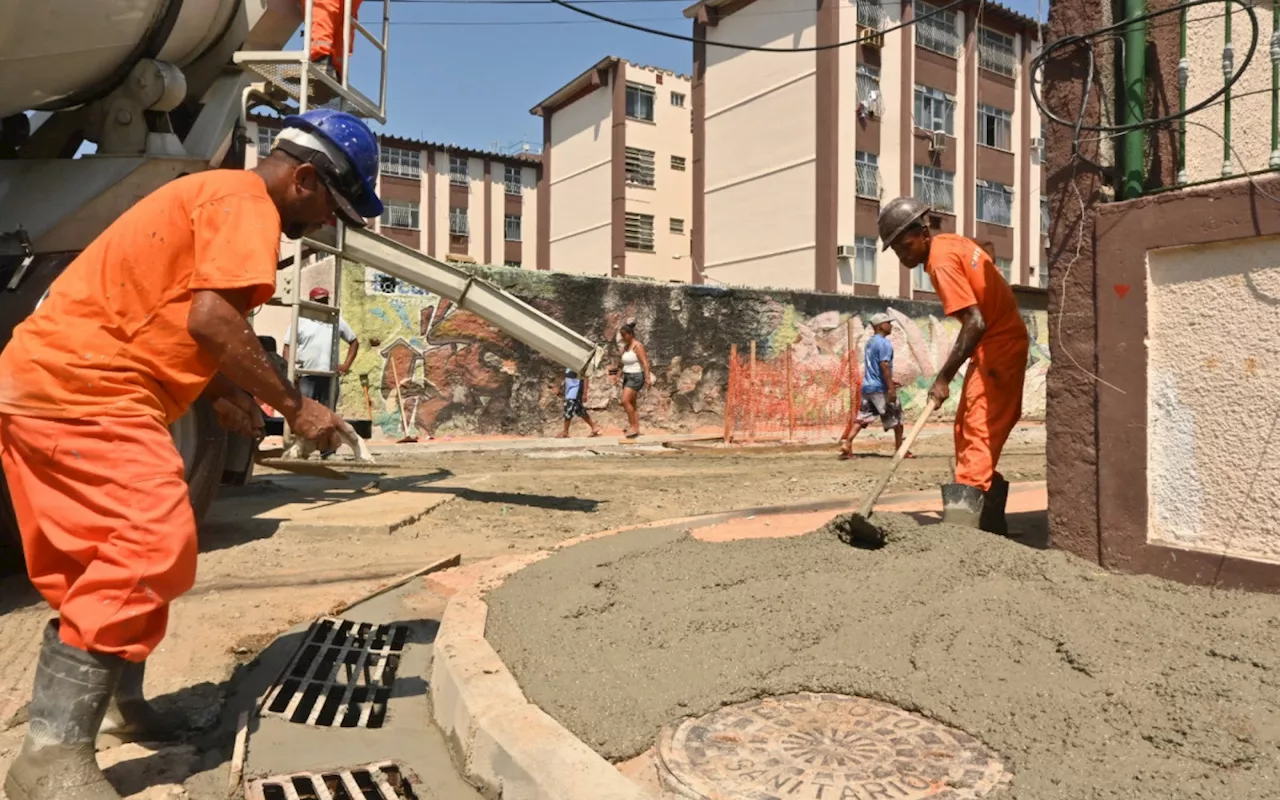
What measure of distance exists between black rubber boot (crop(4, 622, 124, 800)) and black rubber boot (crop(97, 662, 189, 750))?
394mm

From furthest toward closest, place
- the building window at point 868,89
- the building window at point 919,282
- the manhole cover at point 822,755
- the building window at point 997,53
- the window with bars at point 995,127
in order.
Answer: the window with bars at point 995,127, the building window at point 997,53, the building window at point 919,282, the building window at point 868,89, the manhole cover at point 822,755

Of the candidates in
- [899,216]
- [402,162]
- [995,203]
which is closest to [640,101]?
[402,162]

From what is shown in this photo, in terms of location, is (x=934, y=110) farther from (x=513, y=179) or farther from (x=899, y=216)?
(x=899, y=216)

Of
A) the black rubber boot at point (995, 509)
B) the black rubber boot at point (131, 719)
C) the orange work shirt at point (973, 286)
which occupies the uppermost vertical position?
the orange work shirt at point (973, 286)

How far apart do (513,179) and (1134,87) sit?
132 ft

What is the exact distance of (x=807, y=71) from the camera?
2580 centimetres

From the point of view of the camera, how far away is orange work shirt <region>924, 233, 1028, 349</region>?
409 centimetres

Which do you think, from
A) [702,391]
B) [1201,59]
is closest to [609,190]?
[702,391]

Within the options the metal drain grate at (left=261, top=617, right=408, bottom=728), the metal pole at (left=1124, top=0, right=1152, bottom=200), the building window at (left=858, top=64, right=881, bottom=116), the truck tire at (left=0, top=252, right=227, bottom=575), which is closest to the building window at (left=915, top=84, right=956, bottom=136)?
the building window at (left=858, top=64, right=881, bottom=116)

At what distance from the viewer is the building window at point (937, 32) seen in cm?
2698

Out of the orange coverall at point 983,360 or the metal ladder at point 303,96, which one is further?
the metal ladder at point 303,96

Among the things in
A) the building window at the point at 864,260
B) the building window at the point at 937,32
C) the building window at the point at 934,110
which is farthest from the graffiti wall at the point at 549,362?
the building window at the point at 937,32

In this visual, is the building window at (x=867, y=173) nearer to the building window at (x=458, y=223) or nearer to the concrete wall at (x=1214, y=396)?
the building window at (x=458, y=223)

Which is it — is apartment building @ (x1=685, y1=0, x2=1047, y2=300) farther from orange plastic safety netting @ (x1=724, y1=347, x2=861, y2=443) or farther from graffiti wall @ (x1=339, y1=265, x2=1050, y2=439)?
orange plastic safety netting @ (x1=724, y1=347, x2=861, y2=443)
